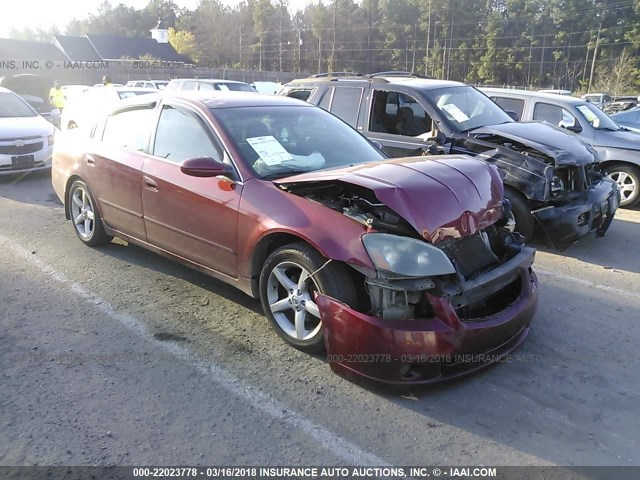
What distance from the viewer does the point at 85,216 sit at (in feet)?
19.1

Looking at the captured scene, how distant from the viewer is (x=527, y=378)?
3.39m

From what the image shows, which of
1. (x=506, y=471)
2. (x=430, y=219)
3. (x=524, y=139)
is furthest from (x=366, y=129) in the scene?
(x=506, y=471)

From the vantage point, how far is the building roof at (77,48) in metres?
63.1

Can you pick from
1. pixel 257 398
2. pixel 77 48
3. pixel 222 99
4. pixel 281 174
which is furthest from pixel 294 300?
pixel 77 48

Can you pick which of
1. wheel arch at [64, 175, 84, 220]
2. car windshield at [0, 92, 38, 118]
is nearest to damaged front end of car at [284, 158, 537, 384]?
wheel arch at [64, 175, 84, 220]

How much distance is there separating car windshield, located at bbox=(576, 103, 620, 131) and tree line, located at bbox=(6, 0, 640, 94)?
44.6 m

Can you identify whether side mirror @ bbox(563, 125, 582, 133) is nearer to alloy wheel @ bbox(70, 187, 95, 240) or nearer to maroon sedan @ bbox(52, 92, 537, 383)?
maroon sedan @ bbox(52, 92, 537, 383)

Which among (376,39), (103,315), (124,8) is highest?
(124,8)

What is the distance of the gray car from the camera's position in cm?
833

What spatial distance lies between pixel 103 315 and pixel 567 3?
6988 cm

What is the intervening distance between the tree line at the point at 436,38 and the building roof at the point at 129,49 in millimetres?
7975

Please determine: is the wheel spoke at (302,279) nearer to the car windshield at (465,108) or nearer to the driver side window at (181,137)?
the driver side window at (181,137)

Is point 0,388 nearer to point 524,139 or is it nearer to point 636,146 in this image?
point 524,139

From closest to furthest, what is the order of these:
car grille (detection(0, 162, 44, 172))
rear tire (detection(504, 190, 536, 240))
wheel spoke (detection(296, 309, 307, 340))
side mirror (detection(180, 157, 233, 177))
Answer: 1. wheel spoke (detection(296, 309, 307, 340))
2. side mirror (detection(180, 157, 233, 177))
3. rear tire (detection(504, 190, 536, 240))
4. car grille (detection(0, 162, 44, 172))
